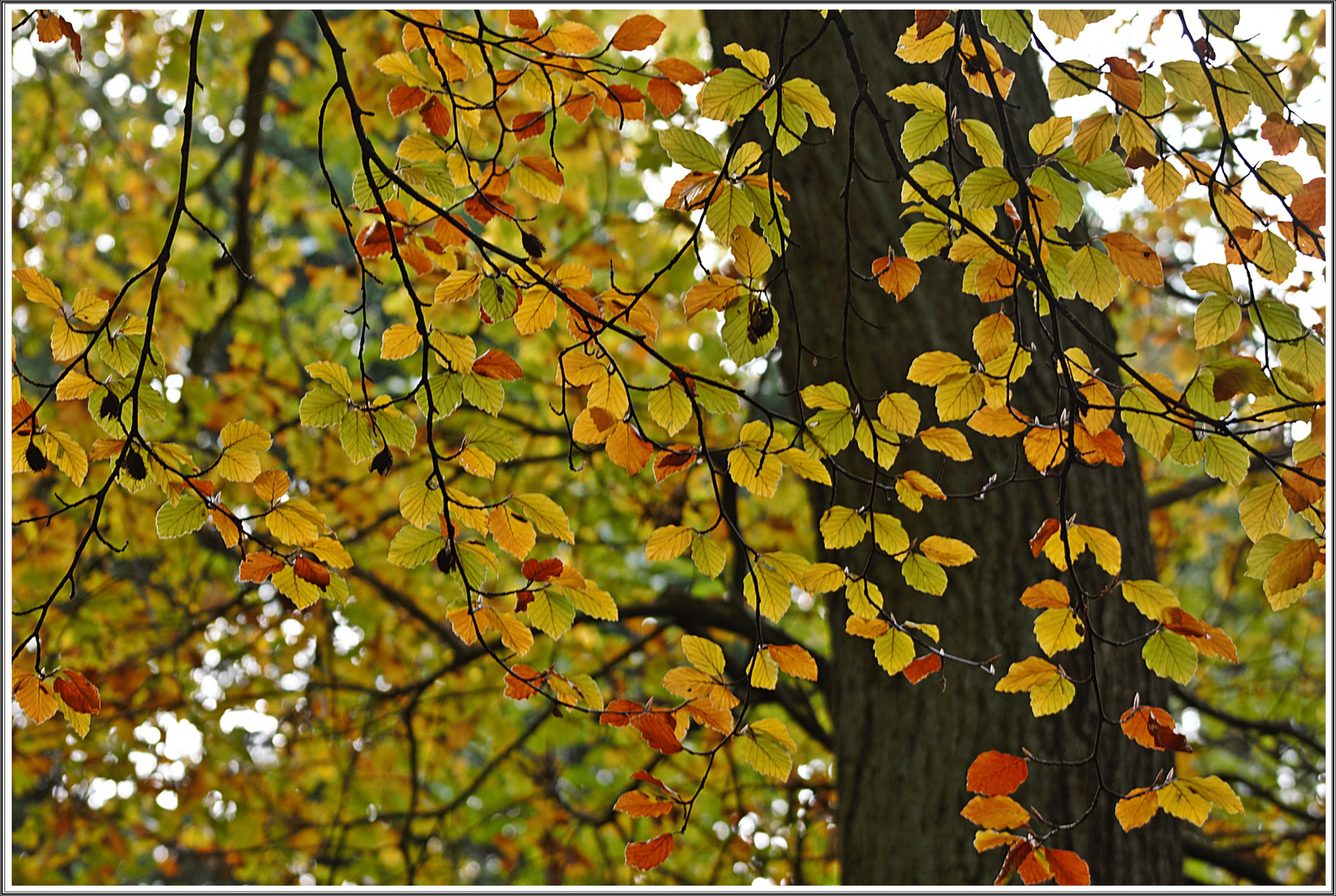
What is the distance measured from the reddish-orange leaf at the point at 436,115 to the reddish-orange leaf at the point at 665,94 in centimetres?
35

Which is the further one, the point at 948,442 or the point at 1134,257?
the point at 948,442

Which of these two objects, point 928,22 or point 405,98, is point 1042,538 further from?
point 405,98

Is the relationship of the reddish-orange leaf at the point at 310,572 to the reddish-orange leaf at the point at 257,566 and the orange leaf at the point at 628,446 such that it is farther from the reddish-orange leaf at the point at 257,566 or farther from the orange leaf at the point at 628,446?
the orange leaf at the point at 628,446

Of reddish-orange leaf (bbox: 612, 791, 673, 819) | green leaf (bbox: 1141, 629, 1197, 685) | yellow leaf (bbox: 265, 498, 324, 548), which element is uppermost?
yellow leaf (bbox: 265, 498, 324, 548)

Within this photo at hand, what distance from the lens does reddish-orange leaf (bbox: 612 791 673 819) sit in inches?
51.3

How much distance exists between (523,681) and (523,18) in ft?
3.26

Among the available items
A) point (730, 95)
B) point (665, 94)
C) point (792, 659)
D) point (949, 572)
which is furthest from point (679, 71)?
point (949, 572)

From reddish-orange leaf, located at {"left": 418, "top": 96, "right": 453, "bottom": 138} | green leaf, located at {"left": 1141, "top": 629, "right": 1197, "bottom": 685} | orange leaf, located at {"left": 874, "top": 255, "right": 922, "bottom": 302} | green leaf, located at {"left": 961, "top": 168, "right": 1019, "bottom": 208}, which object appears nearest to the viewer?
green leaf, located at {"left": 961, "top": 168, "right": 1019, "bottom": 208}

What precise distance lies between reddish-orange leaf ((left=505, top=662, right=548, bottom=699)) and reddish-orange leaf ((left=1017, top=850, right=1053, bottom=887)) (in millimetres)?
741

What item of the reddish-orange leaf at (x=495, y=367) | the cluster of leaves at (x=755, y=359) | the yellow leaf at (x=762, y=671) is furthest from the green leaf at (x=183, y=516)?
the yellow leaf at (x=762, y=671)

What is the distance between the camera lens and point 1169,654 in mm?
1251

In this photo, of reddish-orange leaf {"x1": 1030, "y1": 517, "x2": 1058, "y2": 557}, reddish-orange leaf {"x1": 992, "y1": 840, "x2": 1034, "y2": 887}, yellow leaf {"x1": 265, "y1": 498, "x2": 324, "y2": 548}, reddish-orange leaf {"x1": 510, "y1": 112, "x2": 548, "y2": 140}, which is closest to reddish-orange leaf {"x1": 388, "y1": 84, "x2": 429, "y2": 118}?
reddish-orange leaf {"x1": 510, "y1": 112, "x2": 548, "y2": 140}

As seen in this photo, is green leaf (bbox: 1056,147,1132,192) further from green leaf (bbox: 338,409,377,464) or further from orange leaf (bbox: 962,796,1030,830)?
green leaf (bbox: 338,409,377,464)

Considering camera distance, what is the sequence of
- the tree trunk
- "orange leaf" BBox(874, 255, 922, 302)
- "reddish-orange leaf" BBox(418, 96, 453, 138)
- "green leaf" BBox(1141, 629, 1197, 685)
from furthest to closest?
the tree trunk, "reddish-orange leaf" BBox(418, 96, 453, 138), "orange leaf" BBox(874, 255, 922, 302), "green leaf" BBox(1141, 629, 1197, 685)
